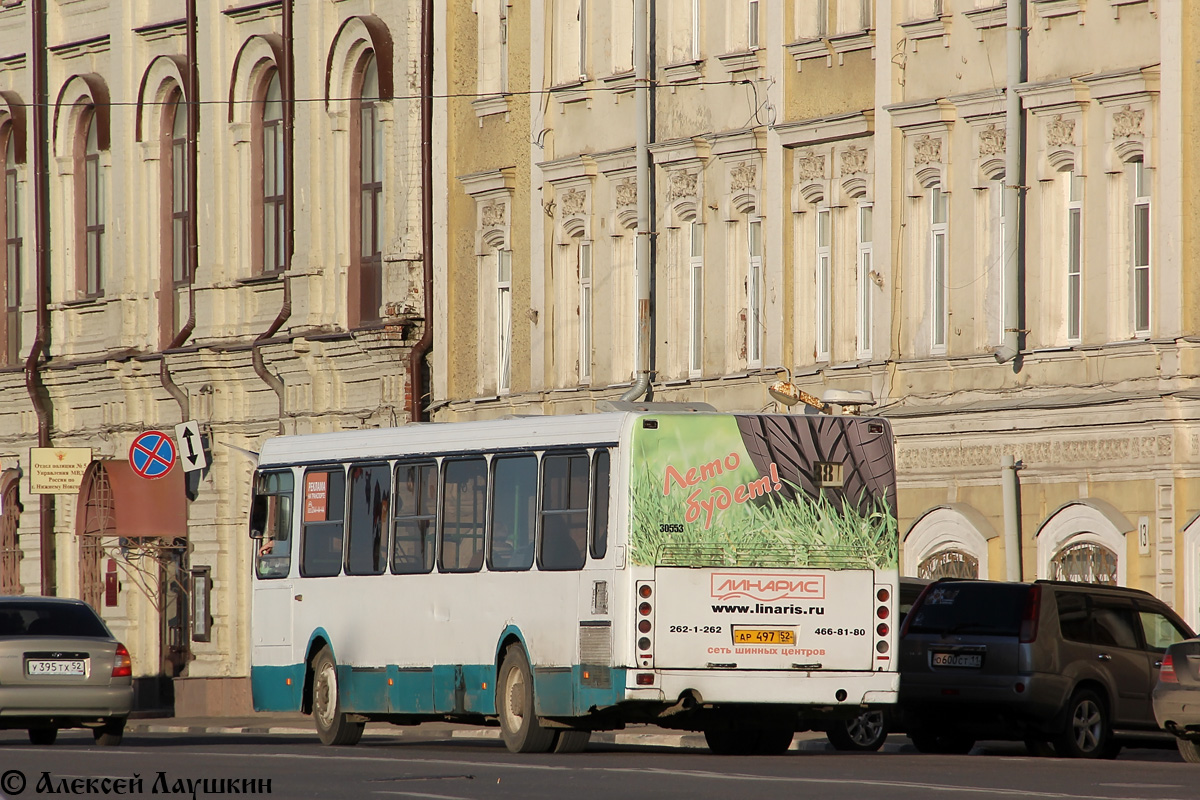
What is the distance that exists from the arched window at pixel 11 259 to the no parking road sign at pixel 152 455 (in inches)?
363

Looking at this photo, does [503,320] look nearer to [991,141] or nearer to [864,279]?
[864,279]

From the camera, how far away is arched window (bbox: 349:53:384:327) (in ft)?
137

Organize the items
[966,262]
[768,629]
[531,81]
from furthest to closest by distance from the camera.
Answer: [531,81] → [966,262] → [768,629]

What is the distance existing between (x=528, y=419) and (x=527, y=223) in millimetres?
16019

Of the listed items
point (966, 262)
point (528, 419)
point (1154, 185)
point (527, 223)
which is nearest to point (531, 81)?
point (527, 223)

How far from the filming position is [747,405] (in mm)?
35250

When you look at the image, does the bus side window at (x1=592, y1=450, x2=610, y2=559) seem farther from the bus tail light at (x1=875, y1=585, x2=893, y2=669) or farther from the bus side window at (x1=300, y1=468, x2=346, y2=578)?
the bus side window at (x1=300, y1=468, x2=346, y2=578)

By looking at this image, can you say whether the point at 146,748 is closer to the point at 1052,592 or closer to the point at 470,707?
the point at 470,707

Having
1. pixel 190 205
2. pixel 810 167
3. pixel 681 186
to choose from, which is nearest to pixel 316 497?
pixel 810 167

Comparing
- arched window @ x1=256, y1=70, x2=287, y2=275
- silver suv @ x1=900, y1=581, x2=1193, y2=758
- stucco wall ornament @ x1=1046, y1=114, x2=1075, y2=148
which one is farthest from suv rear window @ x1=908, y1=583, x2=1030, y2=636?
arched window @ x1=256, y1=70, x2=287, y2=275

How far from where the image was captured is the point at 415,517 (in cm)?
2516

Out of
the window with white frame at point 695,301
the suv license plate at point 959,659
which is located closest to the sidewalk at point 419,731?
the suv license plate at point 959,659

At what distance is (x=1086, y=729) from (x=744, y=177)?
41.8ft

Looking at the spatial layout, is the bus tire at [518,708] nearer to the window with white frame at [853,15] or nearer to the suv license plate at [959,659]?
the suv license plate at [959,659]
